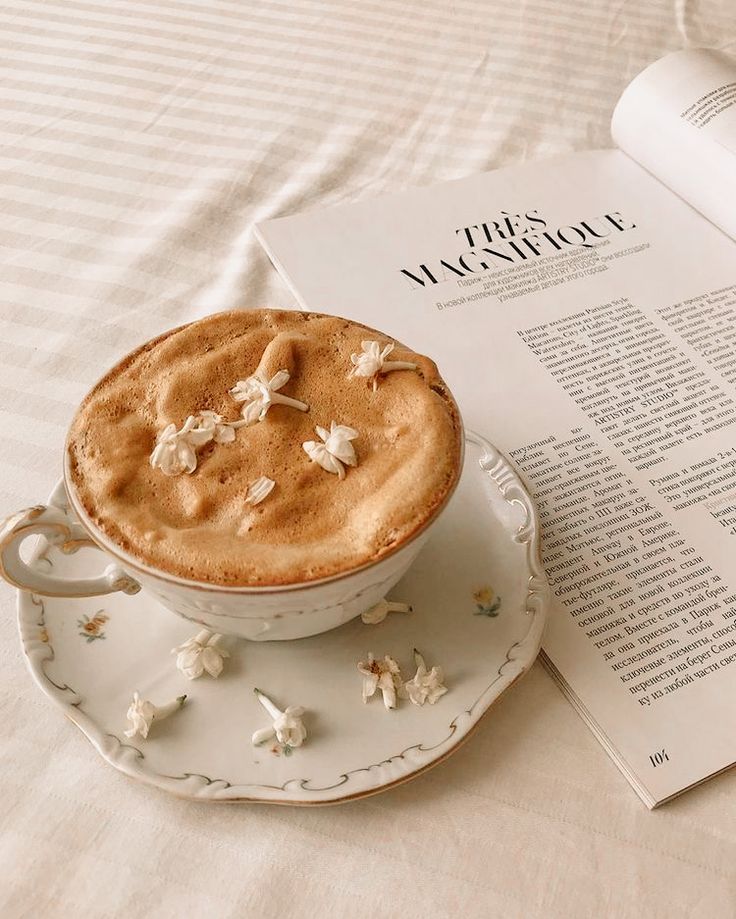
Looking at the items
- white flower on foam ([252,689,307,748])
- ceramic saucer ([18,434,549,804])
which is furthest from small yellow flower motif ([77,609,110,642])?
white flower on foam ([252,689,307,748])

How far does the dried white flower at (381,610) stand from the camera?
1.48 ft

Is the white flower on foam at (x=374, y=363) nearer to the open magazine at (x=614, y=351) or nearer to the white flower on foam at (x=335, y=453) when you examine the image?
the white flower on foam at (x=335, y=453)

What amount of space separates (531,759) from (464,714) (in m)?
0.04

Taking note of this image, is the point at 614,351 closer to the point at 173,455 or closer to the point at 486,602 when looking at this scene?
the point at 486,602

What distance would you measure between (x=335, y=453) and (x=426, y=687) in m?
0.12

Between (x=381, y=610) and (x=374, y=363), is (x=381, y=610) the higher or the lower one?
the lower one

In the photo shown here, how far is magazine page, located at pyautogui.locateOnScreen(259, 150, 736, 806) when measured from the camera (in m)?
0.45

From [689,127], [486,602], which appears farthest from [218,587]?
[689,127]

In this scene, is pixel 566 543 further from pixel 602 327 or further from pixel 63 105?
pixel 63 105

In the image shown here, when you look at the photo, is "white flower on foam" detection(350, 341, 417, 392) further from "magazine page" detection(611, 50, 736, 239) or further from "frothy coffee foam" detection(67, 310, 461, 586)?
"magazine page" detection(611, 50, 736, 239)

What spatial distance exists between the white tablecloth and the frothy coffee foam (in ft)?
0.39

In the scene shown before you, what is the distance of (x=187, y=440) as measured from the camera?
0.41 meters

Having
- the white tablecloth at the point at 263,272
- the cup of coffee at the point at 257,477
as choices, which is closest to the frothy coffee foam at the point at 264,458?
the cup of coffee at the point at 257,477

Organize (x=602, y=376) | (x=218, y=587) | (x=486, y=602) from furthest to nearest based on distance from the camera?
(x=602, y=376)
(x=486, y=602)
(x=218, y=587)
